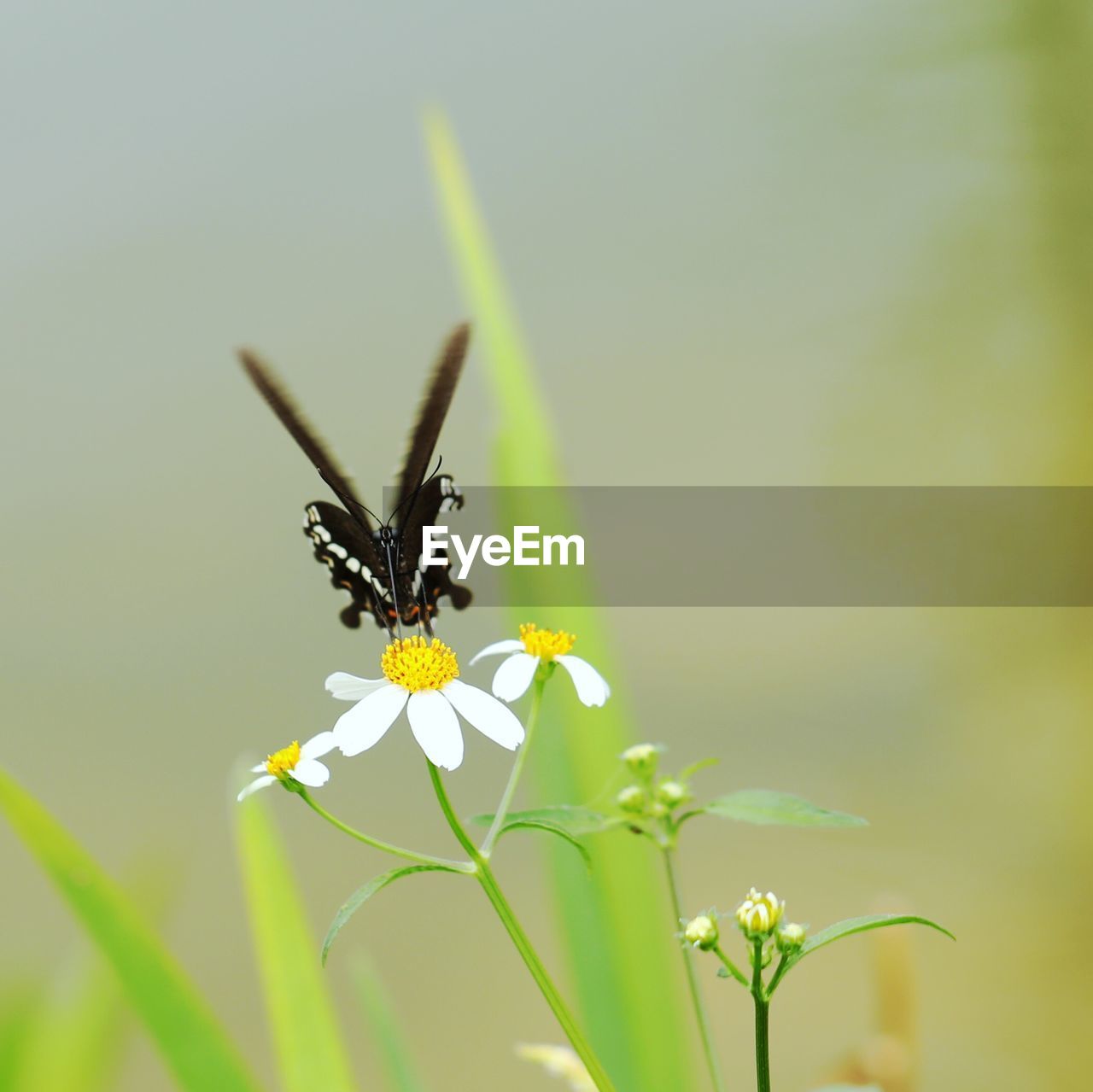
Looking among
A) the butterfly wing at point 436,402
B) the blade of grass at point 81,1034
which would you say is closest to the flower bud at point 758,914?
the butterfly wing at point 436,402

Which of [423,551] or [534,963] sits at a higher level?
[423,551]

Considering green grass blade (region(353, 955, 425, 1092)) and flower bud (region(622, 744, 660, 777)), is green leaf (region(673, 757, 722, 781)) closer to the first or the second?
flower bud (region(622, 744, 660, 777))

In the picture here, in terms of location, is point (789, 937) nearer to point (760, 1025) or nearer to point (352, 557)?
point (760, 1025)

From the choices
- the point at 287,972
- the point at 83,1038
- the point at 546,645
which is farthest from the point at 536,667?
the point at 83,1038

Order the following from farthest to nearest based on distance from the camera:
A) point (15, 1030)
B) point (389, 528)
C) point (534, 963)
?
point (15, 1030) → point (389, 528) → point (534, 963)

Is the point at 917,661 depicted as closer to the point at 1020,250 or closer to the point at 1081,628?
the point at 1081,628

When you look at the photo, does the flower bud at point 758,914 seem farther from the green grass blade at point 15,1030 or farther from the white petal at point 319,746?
the green grass blade at point 15,1030

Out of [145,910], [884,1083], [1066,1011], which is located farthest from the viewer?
[1066,1011]

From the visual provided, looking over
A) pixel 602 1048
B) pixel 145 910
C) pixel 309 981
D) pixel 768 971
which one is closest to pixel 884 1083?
pixel 602 1048
